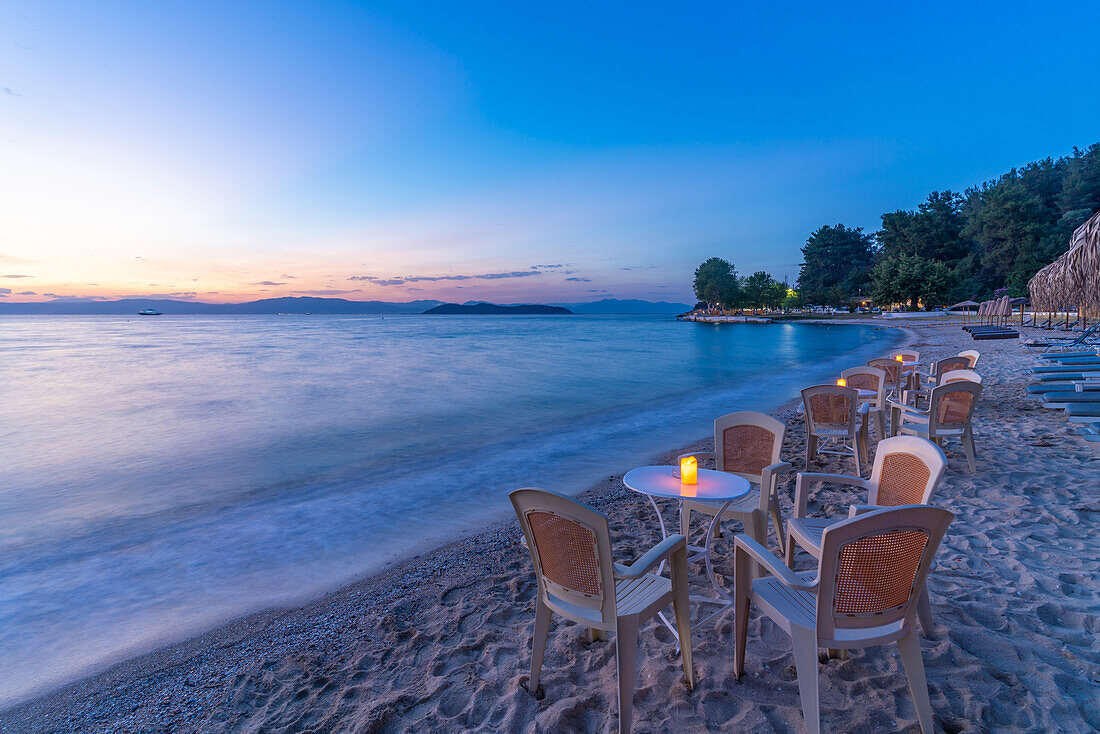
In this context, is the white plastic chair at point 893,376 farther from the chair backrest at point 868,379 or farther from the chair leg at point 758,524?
the chair leg at point 758,524

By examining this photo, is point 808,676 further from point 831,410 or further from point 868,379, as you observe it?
point 868,379

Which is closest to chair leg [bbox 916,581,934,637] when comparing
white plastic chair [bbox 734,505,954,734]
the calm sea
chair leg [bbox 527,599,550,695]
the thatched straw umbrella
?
white plastic chair [bbox 734,505,954,734]

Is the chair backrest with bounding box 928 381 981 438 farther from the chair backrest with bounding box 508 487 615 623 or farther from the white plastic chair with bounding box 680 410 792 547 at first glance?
the chair backrest with bounding box 508 487 615 623

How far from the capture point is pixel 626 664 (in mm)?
2146

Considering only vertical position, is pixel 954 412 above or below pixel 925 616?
above

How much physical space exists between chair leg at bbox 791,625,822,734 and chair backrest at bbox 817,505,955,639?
0.06 metres

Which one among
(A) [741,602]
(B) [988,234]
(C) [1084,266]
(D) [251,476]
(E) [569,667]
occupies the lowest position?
(D) [251,476]

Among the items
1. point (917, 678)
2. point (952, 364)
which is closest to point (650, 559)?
point (917, 678)

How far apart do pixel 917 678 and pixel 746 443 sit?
6.77ft

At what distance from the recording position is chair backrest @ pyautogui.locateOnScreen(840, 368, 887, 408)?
269 inches

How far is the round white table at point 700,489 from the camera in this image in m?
3.04

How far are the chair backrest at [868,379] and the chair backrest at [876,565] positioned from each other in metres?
5.55

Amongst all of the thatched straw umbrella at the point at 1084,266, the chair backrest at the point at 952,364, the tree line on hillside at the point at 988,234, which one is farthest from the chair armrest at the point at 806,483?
the tree line on hillside at the point at 988,234

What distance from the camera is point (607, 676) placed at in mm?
2619
